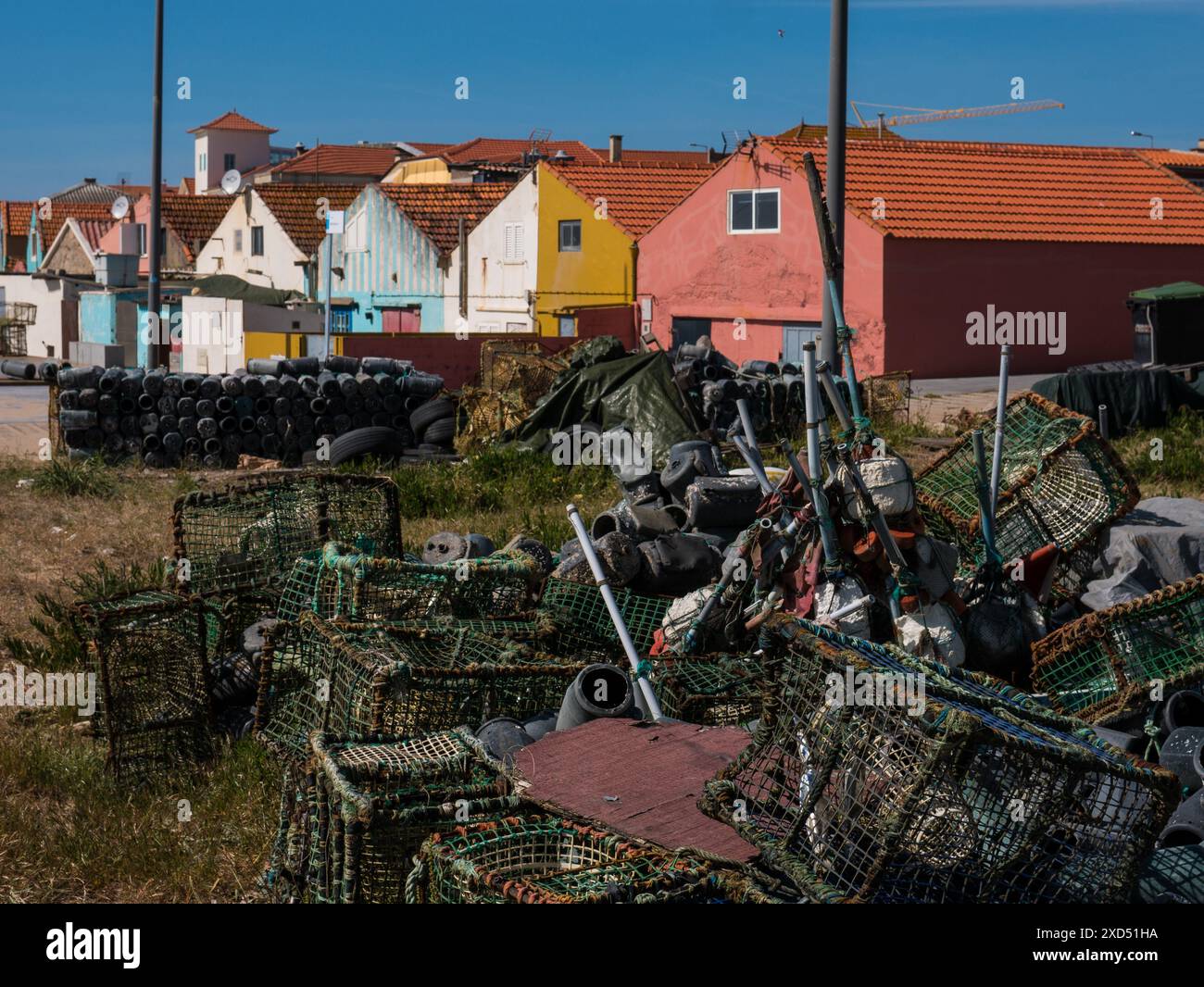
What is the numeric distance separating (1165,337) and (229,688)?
15772mm

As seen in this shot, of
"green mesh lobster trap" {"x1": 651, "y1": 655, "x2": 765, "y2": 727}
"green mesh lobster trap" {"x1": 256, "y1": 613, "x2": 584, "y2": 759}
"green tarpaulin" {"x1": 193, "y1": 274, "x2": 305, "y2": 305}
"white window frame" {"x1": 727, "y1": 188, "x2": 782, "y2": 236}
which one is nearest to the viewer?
"green mesh lobster trap" {"x1": 256, "y1": 613, "x2": 584, "y2": 759}

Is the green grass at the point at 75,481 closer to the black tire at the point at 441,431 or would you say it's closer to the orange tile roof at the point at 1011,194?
the black tire at the point at 441,431

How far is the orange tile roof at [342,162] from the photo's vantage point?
205ft

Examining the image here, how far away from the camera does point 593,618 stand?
720cm

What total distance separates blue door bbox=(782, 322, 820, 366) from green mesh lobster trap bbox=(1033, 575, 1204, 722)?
63.0 ft

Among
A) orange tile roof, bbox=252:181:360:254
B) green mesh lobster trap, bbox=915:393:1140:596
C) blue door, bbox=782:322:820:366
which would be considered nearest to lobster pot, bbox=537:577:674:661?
green mesh lobster trap, bbox=915:393:1140:596

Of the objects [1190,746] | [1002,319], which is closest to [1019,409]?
[1190,746]

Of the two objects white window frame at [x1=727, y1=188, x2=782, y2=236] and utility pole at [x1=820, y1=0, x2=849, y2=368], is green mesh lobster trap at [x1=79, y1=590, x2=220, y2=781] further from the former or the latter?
white window frame at [x1=727, y1=188, x2=782, y2=236]

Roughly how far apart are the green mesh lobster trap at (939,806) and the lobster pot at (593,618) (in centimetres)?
264

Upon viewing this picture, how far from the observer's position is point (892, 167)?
25.9m

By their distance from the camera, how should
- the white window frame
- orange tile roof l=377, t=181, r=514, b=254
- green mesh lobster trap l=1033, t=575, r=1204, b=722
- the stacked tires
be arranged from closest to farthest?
green mesh lobster trap l=1033, t=575, r=1204, b=722 < the stacked tires < the white window frame < orange tile roof l=377, t=181, r=514, b=254

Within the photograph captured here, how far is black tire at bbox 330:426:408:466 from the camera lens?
15711mm

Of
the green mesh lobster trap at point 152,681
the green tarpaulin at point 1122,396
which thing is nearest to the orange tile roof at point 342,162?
the green tarpaulin at point 1122,396
